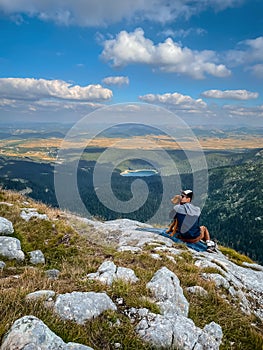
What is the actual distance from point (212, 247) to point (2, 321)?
1298 centimetres

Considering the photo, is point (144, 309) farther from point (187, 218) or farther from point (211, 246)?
point (211, 246)

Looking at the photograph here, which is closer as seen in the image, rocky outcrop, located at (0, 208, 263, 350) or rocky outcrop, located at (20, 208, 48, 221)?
rocky outcrop, located at (0, 208, 263, 350)

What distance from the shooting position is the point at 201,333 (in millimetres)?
5621

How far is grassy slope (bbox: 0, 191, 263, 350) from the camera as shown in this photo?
16.3 feet

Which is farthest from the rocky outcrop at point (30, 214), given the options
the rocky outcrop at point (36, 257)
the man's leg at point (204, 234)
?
the man's leg at point (204, 234)

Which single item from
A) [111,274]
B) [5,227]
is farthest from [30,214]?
[111,274]

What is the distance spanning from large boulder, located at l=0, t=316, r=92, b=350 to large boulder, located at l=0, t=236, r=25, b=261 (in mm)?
6030

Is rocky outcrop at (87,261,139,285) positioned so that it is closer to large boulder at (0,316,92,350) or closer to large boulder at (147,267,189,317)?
large boulder at (147,267,189,317)

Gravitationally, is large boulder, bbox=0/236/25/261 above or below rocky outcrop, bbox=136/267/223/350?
below

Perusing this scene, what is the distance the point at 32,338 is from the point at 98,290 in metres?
2.43

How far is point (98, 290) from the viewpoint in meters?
6.43

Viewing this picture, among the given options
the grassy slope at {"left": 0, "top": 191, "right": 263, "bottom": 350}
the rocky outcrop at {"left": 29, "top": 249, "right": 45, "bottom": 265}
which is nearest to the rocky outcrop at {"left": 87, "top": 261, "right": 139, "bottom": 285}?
the grassy slope at {"left": 0, "top": 191, "right": 263, "bottom": 350}

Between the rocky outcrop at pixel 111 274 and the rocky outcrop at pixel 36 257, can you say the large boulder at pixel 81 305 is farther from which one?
the rocky outcrop at pixel 36 257

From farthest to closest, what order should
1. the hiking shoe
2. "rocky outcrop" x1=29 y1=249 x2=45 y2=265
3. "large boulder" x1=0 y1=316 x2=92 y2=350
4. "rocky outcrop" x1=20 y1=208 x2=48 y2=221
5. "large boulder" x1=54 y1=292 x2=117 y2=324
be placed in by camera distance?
the hiking shoe → "rocky outcrop" x1=20 y1=208 x2=48 y2=221 → "rocky outcrop" x1=29 y1=249 x2=45 y2=265 → "large boulder" x1=54 y1=292 x2=117 y2=324 → "large boulder" x1=0 y1=316 x2=92 y2=350
